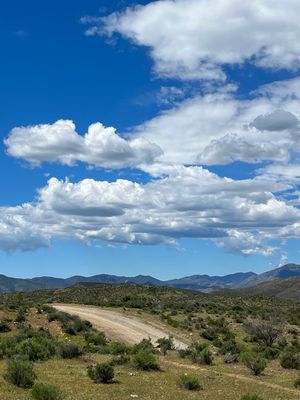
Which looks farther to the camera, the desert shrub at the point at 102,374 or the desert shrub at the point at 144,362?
the desert shrub at the point at 144,362

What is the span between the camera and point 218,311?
6800cm

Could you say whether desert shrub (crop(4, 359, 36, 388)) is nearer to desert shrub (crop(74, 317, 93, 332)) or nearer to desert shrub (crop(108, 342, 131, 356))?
desert shrub (crop(108, 342, 131, 356))

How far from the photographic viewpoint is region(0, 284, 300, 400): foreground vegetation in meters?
23.1

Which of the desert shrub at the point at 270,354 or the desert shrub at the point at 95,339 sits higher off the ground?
the desert shrub at the point at 95,339

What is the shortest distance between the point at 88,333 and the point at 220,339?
12.7 meters

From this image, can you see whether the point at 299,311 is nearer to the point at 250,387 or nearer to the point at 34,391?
the point at 250,387

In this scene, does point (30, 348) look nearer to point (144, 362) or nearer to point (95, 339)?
point (144, 362)

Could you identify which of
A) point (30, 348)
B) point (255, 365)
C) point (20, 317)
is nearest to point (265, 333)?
point (255, 365)

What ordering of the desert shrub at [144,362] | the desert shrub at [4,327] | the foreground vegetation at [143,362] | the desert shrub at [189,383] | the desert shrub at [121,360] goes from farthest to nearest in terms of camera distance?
the desert shrub at [4,327] < the desert shrub at [121,360] < the desert shrub at [144,362] < the desert shrub at [189,383] < the foreground vegetation at [143,362]

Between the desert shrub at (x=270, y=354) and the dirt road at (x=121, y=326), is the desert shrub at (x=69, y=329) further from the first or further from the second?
the desert shrub at (x=270, y=354)

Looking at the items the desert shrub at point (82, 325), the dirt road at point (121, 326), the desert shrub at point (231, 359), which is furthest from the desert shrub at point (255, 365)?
the desert shrub at point (82, 325)

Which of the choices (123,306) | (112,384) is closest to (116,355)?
(112,384)

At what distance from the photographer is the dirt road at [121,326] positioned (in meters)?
45.7

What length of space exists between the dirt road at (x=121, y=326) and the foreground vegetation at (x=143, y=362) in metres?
1.88
